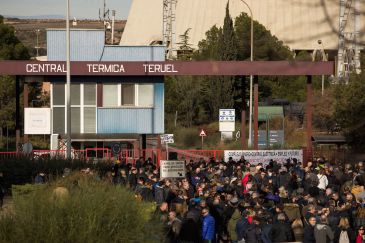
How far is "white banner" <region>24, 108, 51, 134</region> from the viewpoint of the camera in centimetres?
3528

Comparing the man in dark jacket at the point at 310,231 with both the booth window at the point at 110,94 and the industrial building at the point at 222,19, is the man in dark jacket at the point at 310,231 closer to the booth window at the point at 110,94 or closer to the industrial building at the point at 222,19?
the industrial building at the point at 222,19

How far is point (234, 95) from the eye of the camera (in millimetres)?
70438

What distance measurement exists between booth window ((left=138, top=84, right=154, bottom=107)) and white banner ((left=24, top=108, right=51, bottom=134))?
397 centimetres

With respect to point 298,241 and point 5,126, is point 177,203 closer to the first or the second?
point 298,241

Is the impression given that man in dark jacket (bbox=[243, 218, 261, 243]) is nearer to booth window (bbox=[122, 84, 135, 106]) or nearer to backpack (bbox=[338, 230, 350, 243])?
backpack (bbox=[338, 230, 350, 243])

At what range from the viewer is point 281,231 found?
18266 mm

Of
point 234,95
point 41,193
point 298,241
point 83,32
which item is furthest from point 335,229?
point 234,95

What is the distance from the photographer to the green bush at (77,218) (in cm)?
1173

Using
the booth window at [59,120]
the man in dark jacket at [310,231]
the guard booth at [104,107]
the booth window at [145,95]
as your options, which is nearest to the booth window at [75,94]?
the guard booth at [104,107]

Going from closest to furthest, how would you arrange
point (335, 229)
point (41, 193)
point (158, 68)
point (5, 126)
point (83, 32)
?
point (41, 193)
point (335, 229)
point (158, 68)
point (83, 32)
point (5, 126)

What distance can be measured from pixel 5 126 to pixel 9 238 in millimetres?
57801

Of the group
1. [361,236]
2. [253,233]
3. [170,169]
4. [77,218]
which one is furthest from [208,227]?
[170,169]

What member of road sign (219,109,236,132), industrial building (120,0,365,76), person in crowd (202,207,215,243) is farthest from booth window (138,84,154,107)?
person in crowd (202,207,215,243)

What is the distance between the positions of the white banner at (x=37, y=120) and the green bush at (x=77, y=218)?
22337mm
